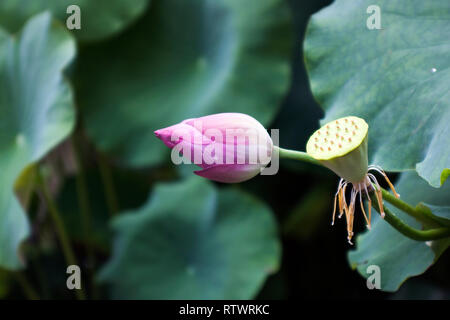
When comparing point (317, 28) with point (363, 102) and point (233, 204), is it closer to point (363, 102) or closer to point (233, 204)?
point (363, 102)

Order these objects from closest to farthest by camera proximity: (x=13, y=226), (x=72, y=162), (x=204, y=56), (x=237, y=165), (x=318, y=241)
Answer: (x=237, y=165)
(x=13, y=226)
(x=204, y=56)
(x=318, y=241)
(x=72, y=162)

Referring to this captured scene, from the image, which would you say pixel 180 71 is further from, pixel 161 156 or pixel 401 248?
pixel 401 248

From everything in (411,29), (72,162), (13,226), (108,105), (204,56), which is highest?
(411,29)

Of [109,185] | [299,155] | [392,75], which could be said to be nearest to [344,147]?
[299,155]

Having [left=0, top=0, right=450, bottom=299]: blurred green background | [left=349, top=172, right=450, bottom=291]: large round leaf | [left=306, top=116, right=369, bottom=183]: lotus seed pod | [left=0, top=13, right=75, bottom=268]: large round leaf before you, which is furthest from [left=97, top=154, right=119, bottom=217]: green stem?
[left=306, top=116, right=369, bottom=183]: lotus seed pod

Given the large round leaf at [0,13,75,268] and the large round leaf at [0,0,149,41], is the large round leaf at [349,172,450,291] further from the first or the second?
the large round leaf at [0,0,149,41]

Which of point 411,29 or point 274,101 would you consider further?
point 274,101

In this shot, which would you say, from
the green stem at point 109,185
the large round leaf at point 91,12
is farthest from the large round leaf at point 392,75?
the green stem at point 109,185

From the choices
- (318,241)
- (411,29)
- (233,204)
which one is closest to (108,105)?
(233,204)
